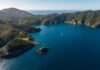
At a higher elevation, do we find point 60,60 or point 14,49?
point 60,60

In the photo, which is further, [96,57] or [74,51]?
[74,51]

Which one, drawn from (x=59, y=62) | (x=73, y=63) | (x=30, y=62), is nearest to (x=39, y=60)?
(x=30, y=62)

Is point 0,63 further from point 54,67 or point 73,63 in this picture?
point 73,63

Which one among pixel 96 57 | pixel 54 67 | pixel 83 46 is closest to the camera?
pixel 54 67

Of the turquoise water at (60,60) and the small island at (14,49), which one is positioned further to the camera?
the small island at (14,49)

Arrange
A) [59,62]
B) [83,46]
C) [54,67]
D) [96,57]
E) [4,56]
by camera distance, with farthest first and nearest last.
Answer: [83,46] → [4,56] → [96,57] → [59,62] → [54,67]

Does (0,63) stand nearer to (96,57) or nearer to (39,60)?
(39,60)

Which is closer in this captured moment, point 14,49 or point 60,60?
point 60,60

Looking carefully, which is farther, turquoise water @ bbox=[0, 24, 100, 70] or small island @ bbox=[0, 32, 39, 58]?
small island @ bbox=[0, 32, 39, 58]

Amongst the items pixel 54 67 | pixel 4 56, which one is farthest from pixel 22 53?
pixel 54 67
